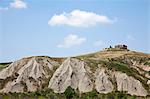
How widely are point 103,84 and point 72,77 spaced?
44.2ft

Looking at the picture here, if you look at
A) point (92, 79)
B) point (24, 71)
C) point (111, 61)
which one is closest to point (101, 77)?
point (92, 79)

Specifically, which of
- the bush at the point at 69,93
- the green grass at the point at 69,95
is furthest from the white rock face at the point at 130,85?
the bush at the point at 69,93

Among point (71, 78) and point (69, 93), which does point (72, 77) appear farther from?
point (69, 93)

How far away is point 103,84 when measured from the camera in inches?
5148

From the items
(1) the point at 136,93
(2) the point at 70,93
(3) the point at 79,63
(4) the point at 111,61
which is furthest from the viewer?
(4) the point at 111,61

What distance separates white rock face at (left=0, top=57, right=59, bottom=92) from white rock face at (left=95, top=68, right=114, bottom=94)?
21970 mm

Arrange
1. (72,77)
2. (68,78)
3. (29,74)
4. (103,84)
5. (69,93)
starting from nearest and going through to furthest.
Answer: (69,93), (103,84), (68,78), (72,77), (29,74)

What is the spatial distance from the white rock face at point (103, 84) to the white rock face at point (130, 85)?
3.88 m

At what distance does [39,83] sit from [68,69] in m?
13.7

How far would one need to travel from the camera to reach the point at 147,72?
148000 millimetres

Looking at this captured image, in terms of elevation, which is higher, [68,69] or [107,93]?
[68,69]

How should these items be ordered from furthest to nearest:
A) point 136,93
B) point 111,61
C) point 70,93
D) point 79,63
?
point 111,61
point 79,63
point 136,93
point 70,93

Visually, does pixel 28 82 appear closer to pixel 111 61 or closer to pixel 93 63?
pixel 93 63

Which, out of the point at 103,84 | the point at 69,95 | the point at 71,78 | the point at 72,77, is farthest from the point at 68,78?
the point at 69,95
